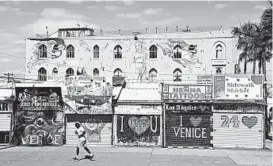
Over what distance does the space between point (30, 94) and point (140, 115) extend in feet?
21.9

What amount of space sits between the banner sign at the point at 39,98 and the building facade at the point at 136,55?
2030 centimetres

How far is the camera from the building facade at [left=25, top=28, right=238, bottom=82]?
45344 millimetres

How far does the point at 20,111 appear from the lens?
80.1 ft

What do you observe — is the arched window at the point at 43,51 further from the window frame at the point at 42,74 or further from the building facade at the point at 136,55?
the window frame at the point at 42,74

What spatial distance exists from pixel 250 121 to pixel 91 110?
9203 mm

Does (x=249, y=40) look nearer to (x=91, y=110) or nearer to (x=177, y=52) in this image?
(x=177, y=52)

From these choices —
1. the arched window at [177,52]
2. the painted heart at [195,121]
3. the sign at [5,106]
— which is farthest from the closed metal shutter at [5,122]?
the arched window at [177,52]

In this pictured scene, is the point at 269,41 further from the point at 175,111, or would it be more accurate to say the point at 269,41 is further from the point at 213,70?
the point at 175,111

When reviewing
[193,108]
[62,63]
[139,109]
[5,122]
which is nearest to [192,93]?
[193,108]

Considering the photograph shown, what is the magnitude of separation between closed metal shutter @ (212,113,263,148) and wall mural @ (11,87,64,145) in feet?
30.0

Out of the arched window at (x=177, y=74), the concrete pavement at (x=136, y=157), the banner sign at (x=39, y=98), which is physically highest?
the arched window at (x=177, y=74)

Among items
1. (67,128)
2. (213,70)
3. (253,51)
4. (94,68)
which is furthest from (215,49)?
(67,128)

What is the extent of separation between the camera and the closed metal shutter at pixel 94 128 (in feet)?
78.5

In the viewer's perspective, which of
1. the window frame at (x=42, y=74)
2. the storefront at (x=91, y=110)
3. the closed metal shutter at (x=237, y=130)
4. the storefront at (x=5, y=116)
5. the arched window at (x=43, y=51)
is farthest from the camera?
the arched window at (x=43, y=51)
